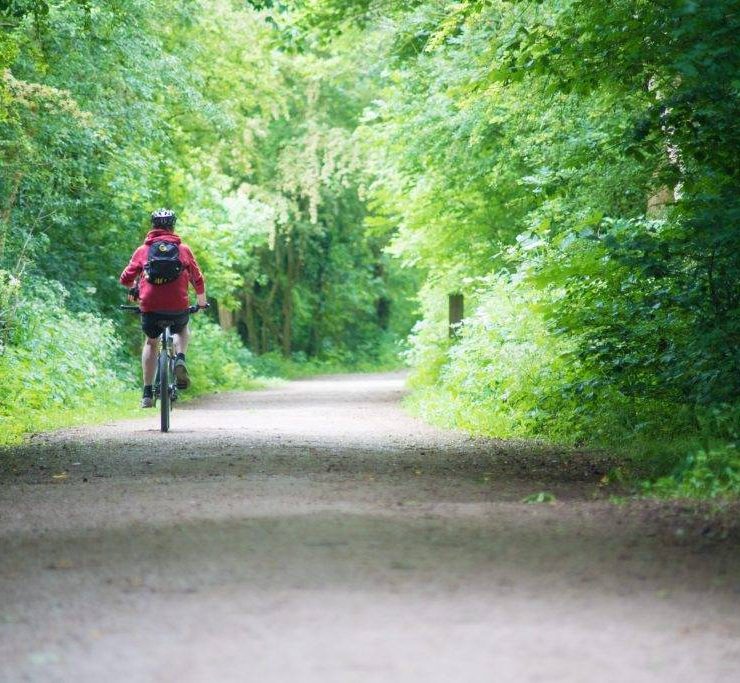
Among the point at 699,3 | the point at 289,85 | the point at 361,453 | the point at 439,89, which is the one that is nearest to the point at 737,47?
the point at 699,3

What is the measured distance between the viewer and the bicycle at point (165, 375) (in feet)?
42.3

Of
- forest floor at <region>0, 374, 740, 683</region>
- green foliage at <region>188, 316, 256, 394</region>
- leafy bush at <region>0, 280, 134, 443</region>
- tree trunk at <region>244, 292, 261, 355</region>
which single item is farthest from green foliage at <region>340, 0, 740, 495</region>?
tree trunk at <region>244, 292, 261, 355</region>

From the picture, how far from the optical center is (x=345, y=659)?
395cm

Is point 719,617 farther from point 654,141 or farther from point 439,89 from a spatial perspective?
point 439,89

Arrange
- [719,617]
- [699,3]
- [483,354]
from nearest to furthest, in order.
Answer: [719,617]
[699,3]
[483,354]

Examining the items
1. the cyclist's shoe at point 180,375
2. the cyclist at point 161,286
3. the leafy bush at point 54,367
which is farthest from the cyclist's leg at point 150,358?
the leafy bush at point 54,367

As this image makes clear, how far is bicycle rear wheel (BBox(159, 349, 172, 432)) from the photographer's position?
12.9m

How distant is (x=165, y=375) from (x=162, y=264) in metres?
1.20

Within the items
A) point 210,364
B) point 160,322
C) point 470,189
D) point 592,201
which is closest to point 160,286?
point 160,322

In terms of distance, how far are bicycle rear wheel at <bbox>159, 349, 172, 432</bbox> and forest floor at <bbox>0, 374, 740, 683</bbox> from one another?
3.02 m

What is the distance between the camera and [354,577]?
522cm

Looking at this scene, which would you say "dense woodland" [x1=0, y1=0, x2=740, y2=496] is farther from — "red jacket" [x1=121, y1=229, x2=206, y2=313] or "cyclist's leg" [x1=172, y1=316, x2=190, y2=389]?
"red jacket" [x1=121, y1=229, x2=206, y2=313]

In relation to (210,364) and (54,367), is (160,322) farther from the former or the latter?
(210,364)

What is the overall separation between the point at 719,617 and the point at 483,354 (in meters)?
11.7
